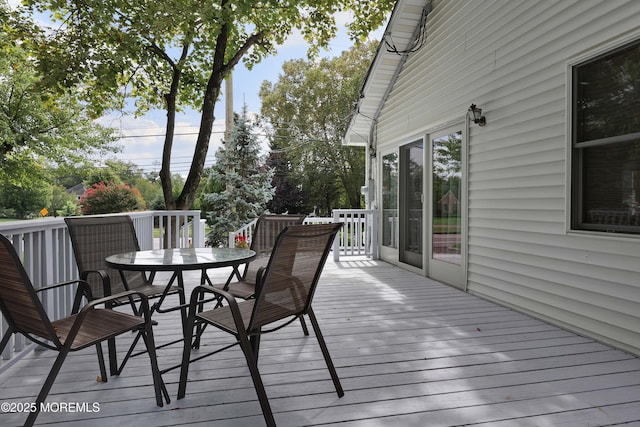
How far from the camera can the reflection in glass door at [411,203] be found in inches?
228

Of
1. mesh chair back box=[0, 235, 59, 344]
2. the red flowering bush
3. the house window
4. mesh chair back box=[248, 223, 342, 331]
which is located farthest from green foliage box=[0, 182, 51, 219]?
the house window

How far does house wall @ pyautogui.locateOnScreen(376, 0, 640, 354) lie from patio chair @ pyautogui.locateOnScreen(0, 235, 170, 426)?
10.2 feet

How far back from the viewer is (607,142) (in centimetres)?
286

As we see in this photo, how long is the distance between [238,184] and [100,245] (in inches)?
276

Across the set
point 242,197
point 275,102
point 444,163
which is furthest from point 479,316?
point 275,102

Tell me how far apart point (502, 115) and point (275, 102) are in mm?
15185

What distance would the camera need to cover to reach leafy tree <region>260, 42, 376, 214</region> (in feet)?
56.7

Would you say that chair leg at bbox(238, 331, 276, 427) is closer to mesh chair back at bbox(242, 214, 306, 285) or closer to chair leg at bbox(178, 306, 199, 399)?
chair leg at bbox(178, 306, 199, 399)

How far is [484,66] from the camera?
426 centimetres

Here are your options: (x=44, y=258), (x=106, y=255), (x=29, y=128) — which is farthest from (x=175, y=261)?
(x=29, y=128)

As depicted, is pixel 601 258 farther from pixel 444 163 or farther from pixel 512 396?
pixel 444 163

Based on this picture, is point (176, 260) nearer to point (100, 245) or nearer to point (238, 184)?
point (100, 245)

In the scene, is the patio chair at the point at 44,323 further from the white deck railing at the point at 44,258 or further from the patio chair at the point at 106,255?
the white deck railing at the point at 44,258

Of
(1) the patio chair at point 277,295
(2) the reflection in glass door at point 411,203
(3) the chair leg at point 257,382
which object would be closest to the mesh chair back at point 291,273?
(1) the patio chair at point 277,295
